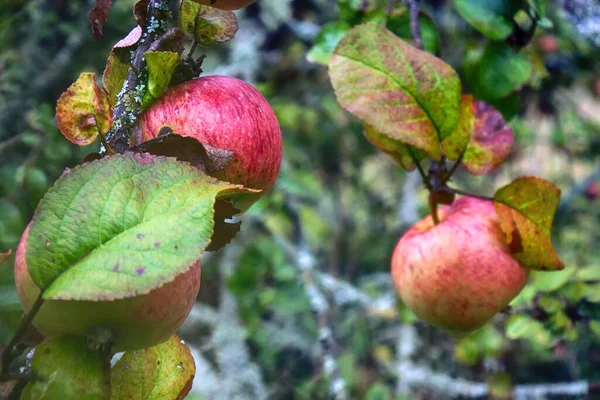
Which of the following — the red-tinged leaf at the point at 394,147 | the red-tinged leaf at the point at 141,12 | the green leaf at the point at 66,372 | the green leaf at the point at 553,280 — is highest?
the red-tinged leaf at the point at 141,12

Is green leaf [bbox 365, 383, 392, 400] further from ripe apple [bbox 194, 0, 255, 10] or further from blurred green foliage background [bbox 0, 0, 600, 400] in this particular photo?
ripe apple [bbox 194, 0, 255, 10]

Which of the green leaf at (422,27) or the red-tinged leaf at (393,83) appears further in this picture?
the green leaf at (422,27)

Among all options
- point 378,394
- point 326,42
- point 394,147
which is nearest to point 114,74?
point 394,147

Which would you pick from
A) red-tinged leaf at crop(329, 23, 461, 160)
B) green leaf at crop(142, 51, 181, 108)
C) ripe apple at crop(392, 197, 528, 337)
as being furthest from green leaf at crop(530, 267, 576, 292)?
green leaf at crop(142, 51, 181, 108)

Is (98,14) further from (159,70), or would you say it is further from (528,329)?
(528,329)

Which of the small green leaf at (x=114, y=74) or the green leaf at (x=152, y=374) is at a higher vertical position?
the small green leaf at (x=114, y=74)

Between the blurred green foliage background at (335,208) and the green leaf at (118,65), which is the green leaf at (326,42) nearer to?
the blurred green foliage background at (335,208)

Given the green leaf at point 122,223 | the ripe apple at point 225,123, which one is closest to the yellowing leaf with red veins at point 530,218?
the ripe apple at point 225,123
